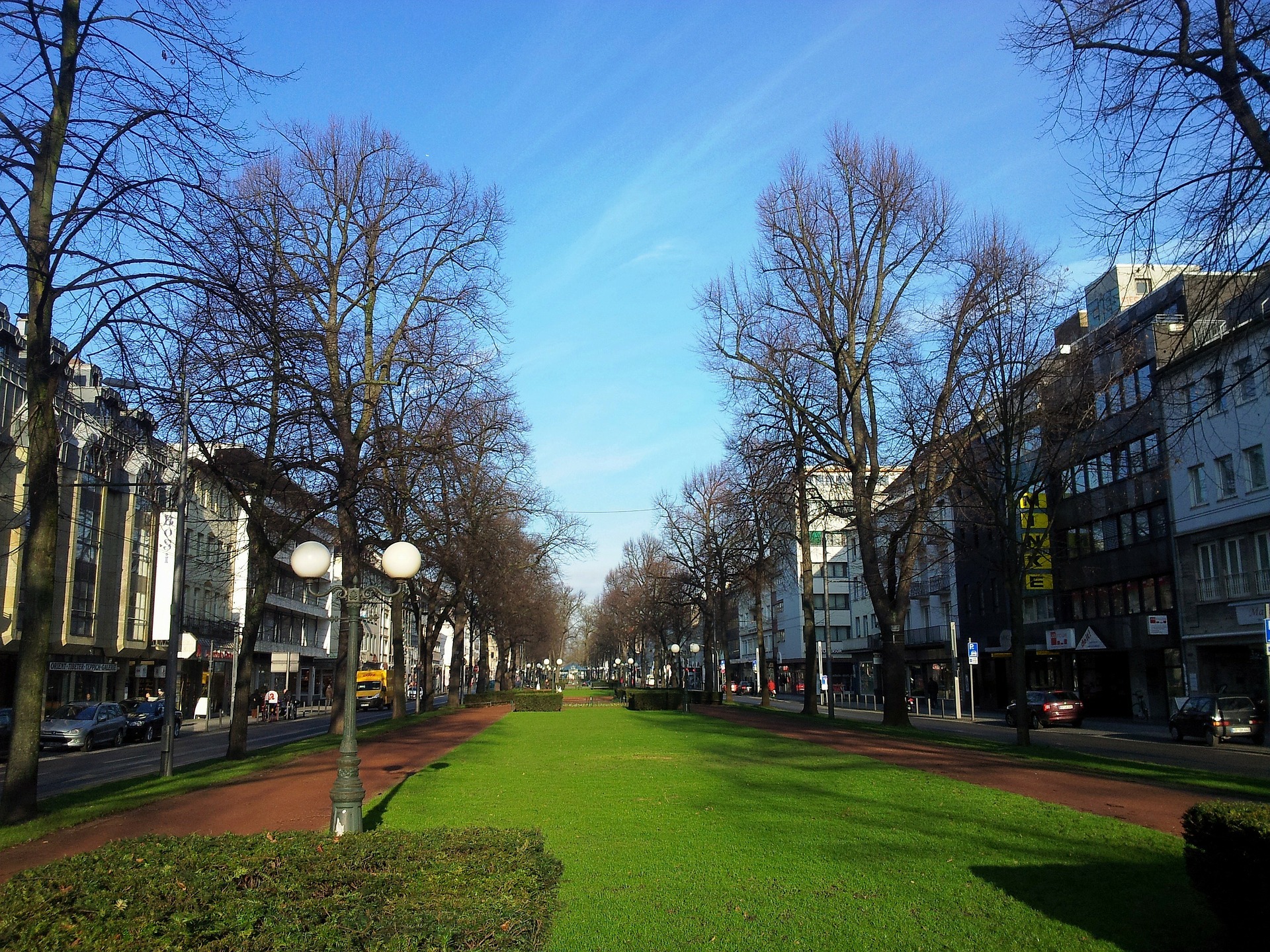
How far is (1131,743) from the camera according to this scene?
31250mm

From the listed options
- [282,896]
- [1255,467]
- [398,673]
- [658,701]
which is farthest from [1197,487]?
[282,896]

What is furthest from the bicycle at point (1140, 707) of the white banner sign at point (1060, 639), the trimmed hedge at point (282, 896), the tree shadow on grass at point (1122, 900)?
the trimmed hedge at point (282, 896)

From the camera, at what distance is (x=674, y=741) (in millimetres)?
25312

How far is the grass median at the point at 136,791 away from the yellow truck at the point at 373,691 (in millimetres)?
41338

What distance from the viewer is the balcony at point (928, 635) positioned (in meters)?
66.5

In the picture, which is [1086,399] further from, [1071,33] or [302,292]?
[302,292]

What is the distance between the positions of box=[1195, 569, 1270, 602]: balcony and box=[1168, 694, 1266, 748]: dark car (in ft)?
21.8

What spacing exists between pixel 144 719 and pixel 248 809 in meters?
30.5

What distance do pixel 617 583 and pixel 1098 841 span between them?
342ft

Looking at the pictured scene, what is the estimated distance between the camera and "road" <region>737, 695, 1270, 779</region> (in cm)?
2292

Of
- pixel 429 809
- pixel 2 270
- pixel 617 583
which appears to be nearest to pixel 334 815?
pixel 429 809

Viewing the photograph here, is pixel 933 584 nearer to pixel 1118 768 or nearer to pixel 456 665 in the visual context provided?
pixel 456 665

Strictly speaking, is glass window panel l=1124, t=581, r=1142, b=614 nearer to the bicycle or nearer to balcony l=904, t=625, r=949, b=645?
the bicycle

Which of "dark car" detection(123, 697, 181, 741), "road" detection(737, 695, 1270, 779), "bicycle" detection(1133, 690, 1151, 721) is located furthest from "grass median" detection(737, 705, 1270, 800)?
"dark car" detection(123, 697, 181, 741)
